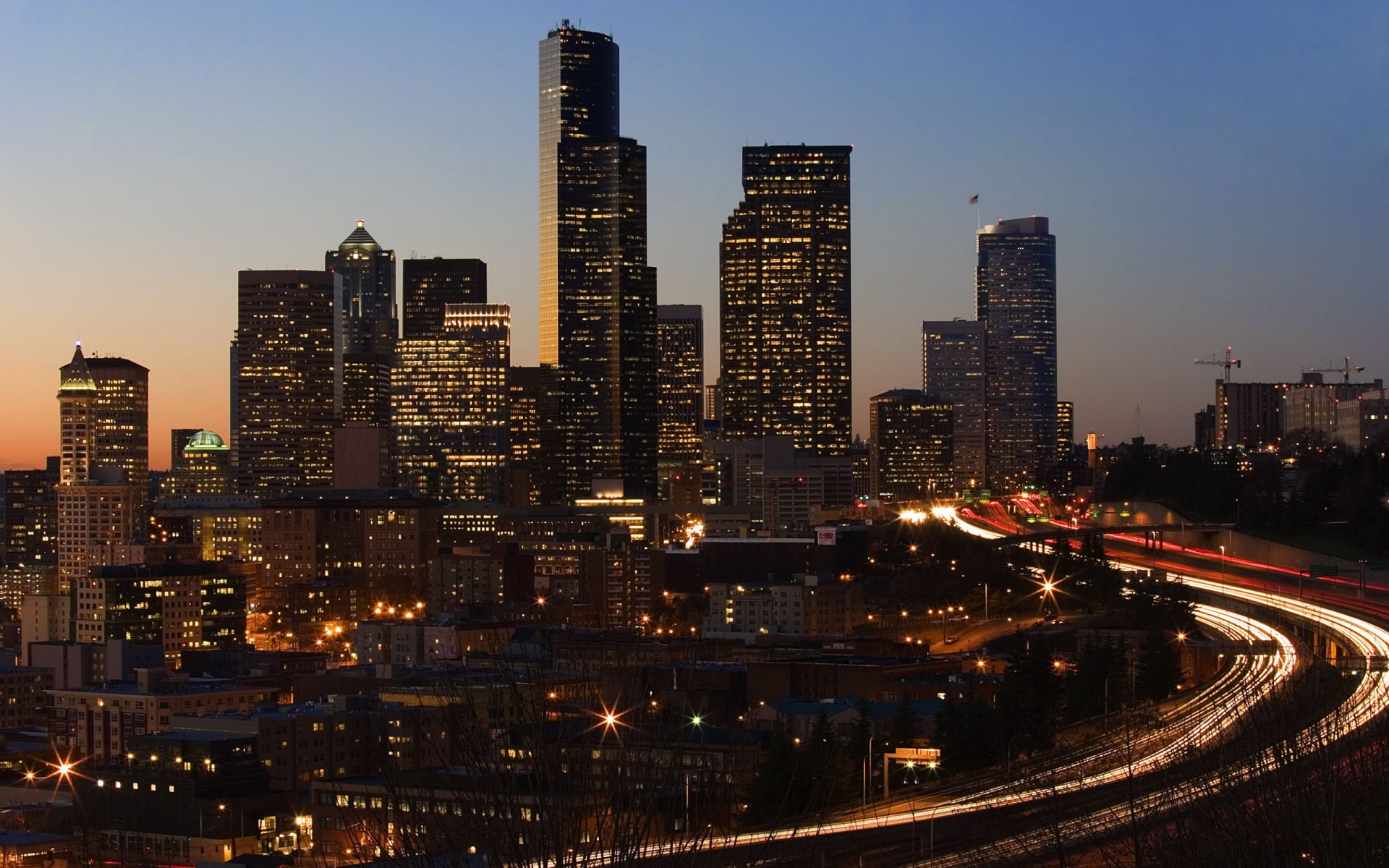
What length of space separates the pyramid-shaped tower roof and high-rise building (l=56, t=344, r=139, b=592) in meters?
0.05

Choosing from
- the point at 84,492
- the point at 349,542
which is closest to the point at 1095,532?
the point at 349,542

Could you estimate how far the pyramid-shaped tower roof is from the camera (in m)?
147

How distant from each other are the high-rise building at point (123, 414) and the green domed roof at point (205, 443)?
22310mm

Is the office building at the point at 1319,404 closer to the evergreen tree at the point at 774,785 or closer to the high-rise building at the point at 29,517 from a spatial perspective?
the high-rise building at the point at 29,517

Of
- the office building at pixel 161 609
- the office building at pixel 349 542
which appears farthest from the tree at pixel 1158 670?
the office building at pixel 349 542

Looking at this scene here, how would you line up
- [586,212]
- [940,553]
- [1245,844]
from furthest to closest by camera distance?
[586,212]
[940,553]
[1245,844]

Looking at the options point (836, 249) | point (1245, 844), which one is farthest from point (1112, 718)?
point (836, 249)

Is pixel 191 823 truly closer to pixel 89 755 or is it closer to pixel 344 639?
pixel 89 755

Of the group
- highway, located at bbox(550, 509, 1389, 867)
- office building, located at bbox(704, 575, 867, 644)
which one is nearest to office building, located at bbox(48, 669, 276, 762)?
office building, located at bbox(704, 575, 867, 644)

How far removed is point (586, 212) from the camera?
7151 inches

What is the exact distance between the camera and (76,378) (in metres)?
148

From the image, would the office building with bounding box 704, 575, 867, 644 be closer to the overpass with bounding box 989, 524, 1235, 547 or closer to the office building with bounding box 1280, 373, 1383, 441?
the overpass with bounding box 989, 524, 1235, 547

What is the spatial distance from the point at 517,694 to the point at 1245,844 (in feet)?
26.9

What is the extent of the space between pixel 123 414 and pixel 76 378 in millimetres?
13000
